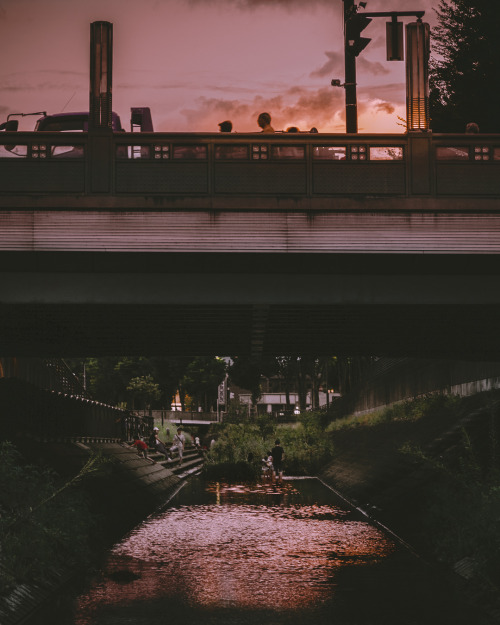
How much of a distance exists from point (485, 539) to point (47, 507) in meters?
5.99

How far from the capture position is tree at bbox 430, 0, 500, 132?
33531 millimetres

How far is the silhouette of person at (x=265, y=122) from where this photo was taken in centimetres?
1612

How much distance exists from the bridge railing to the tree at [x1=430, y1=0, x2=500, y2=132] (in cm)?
2006

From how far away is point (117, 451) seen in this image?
1355 inches

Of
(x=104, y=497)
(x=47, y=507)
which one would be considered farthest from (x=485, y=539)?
(x=104, y=497)

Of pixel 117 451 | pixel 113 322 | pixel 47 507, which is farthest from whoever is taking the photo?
pixel 117 451

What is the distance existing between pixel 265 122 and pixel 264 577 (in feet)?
27.6

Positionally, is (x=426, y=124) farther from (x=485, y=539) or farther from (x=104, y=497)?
(x=104, y=497)

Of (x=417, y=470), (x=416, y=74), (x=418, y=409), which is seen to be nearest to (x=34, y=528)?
(x=416, y=74)

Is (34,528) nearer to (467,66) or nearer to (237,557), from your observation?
(237,557)

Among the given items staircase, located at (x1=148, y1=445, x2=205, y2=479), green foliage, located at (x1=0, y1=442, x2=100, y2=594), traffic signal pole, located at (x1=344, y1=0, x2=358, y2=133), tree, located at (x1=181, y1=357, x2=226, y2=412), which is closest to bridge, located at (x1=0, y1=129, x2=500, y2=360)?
green foliage, located at (x1=0, y1=442, x2=100, y2=594)

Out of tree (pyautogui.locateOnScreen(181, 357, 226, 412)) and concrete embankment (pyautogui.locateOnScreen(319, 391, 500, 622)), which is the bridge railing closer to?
concrete embankment (pyautogui.locateOnScreen(319, 391, 500, 622))

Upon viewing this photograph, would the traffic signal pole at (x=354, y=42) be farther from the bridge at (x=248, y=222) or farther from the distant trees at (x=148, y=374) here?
the distant trees at (x=148, y=374)

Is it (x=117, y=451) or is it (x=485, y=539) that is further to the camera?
(x=117, y=451)
